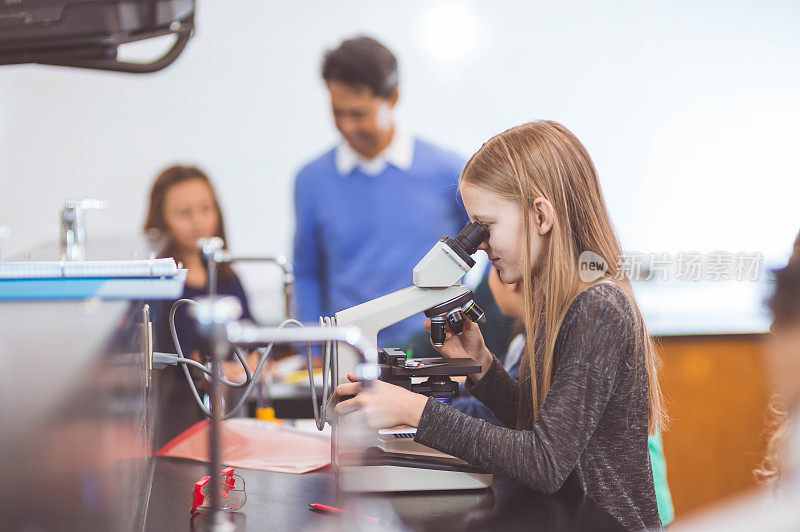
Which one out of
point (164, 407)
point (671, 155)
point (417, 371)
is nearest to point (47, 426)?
point (417, 371)

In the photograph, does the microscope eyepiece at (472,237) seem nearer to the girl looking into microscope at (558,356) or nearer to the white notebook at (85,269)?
the girl looking into microscope at (558,356)

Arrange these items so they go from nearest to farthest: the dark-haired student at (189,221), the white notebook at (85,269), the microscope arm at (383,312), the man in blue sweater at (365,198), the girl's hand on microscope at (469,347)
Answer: the white notebook at (85,269), the microscope arm at (383,312), the girl's hand on microscope at (469,347), the dark-haired student at (189,221), the man in blue sweater at (365,198)

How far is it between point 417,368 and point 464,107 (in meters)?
2.08

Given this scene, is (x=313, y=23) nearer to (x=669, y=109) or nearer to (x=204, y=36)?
(x=204, y=36)

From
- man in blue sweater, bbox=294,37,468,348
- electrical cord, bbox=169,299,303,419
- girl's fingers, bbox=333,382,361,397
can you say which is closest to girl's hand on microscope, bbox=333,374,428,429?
girl's fingers, bbox=333,382,361,397

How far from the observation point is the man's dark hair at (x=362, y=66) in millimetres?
2857

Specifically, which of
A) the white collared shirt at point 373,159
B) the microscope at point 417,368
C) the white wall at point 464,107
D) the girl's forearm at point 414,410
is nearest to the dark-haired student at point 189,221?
the white wall at point 464,107

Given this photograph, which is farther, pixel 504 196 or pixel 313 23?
pixel 313 23

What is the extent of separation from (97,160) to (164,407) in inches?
62.4

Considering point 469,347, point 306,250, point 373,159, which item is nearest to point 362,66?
point 373,159

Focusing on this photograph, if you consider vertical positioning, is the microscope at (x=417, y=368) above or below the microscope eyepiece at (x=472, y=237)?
below

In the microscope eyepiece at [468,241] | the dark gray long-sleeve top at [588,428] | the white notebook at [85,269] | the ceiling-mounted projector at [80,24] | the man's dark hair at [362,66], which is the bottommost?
the dark gray long-sleeve top at [588,428]

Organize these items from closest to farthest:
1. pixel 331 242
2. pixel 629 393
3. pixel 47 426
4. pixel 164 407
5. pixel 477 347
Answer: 1. pixel 47 426
2. pixel 629 393
3. pixel 477 347
4. pixel 164 407
5. pixel 331 242

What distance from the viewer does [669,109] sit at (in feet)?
9.92
